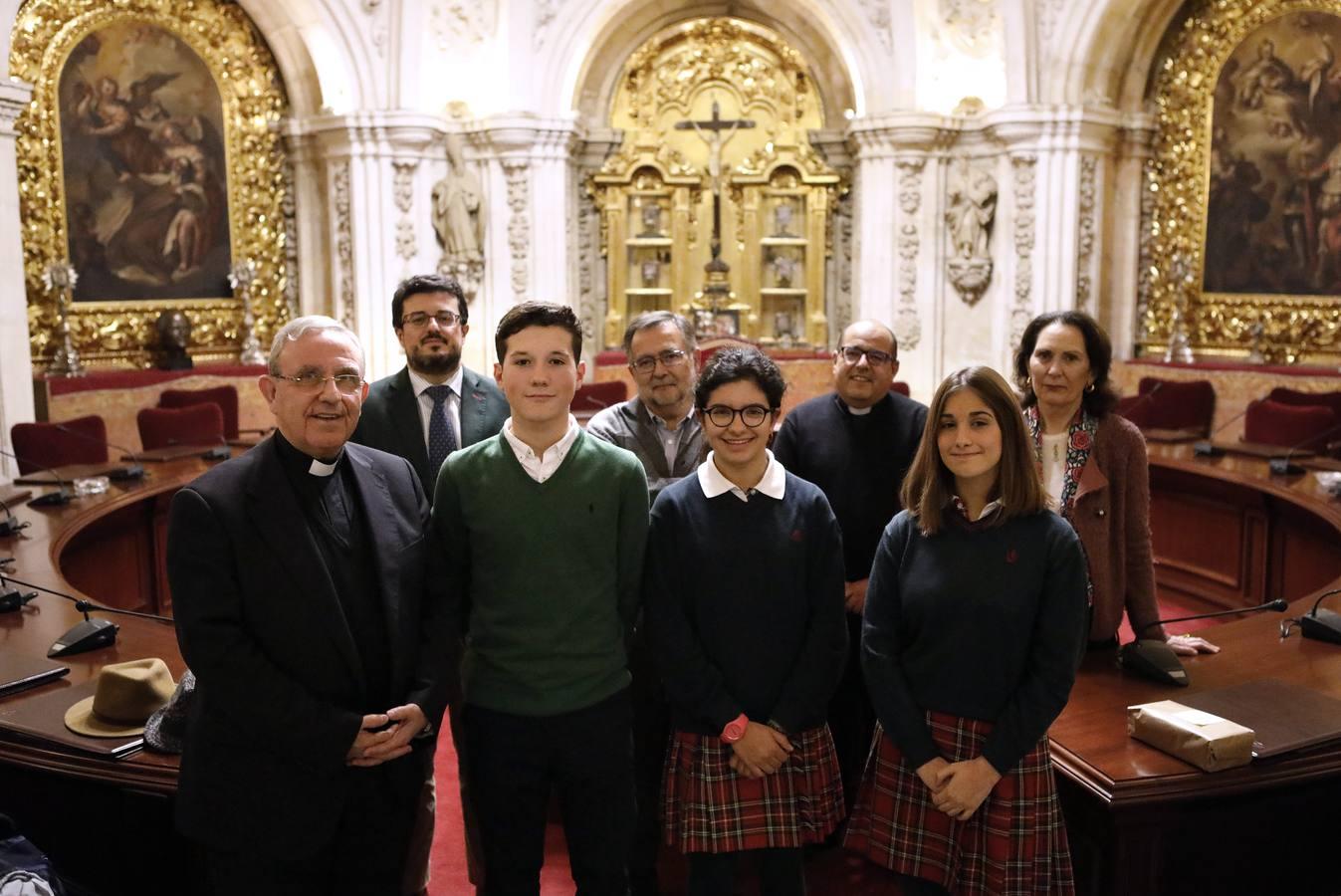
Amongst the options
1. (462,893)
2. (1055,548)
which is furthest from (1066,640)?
(462,893)

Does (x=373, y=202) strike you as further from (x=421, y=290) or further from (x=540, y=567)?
(x=540, y=567)

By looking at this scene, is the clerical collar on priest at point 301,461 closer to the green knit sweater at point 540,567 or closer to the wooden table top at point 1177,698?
the green knit sweater at point 540,567

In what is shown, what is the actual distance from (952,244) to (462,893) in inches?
368

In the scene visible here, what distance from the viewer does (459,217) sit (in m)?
11.3

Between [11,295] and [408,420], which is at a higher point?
[11,295]

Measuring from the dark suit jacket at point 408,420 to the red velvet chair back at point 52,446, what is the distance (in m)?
4.09

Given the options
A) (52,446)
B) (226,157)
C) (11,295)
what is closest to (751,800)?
(52,446)

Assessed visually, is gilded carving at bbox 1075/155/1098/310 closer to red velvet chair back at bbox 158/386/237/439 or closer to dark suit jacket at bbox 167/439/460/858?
red velvet chair back at bbox 158/386/237/439

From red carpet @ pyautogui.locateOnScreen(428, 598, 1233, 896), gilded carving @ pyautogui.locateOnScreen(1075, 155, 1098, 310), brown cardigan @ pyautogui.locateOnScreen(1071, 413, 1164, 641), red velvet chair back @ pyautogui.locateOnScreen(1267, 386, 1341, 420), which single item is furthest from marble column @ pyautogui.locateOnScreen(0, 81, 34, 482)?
red velvet chair back @ pyautogui.locateOnScreen(1267, 386, 1341, 420)

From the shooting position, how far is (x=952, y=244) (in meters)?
11.5

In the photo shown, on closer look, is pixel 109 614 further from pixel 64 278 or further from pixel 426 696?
pixel 64 278

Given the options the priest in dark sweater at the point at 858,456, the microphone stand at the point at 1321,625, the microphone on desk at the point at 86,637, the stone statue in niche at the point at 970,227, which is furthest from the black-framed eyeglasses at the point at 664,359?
the stone statue in niche at the point at 970,227

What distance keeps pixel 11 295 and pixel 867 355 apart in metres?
6.51

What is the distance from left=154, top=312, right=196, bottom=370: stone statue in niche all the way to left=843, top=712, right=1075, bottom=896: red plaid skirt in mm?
9525
